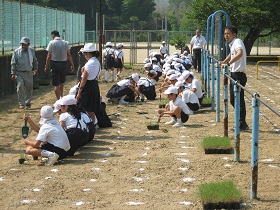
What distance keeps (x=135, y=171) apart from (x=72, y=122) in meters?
1.59

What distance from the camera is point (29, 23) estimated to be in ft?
56.3

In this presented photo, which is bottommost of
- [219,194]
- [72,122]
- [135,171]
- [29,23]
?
[135,171]

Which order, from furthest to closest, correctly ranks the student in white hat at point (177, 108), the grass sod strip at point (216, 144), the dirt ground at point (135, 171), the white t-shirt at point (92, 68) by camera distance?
1. the student in white hat at point (177, 108)
2. the white t-shirt at point (92, 68)
3. the grass sod strip at point (216, 144)
4. the dirt ground at point (135, 171)

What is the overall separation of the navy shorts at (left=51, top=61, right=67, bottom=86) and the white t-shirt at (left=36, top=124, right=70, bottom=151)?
500 cm

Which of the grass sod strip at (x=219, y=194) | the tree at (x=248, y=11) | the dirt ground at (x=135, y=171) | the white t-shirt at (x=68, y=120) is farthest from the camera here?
the tree at (x=248, y=11)

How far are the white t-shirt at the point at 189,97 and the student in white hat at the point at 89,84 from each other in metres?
2.88

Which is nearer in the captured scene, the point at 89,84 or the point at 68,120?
the point at 68,120

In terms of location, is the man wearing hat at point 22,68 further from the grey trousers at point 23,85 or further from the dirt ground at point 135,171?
the dirt ground at point 135,171

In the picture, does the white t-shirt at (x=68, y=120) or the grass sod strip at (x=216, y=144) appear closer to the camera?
the grass sod strip at (x=216, y=144)

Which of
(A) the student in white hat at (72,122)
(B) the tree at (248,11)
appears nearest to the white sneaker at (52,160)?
(A) the student in white hat at (72,122)

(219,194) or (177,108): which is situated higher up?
(177,108)

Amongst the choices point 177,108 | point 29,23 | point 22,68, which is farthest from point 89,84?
point 29,23

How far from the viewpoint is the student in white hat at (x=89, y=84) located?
7.70m

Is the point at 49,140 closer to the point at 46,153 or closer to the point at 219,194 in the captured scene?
the point at 46,153
